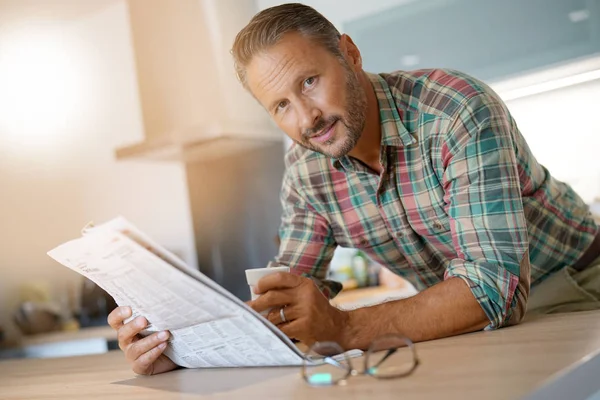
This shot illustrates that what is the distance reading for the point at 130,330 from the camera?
1.01 metres

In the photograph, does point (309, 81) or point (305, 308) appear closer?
→ point (305, 308)

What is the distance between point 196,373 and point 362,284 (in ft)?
7.12

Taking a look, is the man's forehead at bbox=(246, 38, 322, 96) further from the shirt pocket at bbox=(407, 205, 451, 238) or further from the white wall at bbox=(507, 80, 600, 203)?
the white wall at bbox=(507, 80, 600, 203)

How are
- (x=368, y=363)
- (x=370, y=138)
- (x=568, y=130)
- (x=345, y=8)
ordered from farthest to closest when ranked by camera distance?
(x=345, y=8)
(x=568, y=130)
(x=370, y=138)
(x=368, y=363)

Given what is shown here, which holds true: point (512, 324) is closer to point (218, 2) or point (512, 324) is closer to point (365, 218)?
point (365, 218)

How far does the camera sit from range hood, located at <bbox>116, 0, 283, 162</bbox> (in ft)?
11.1

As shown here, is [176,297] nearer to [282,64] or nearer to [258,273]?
[258,273]

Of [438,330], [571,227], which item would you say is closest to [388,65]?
[571,227]

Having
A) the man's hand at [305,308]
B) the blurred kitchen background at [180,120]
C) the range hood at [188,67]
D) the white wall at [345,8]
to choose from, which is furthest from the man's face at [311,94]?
the range hood at [188,67]

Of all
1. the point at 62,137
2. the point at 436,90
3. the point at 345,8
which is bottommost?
the point at 62,137

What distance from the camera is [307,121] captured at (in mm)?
1266

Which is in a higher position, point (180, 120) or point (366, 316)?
point (180, 120)

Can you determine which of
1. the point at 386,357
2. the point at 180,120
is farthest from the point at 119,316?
the point at 180,120

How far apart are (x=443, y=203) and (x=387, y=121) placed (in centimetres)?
19
